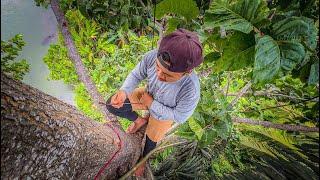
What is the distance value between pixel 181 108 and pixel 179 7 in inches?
22.4

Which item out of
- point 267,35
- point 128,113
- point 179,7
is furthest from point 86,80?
point 267,35

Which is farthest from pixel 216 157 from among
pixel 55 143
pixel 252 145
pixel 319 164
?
pixel 55 143

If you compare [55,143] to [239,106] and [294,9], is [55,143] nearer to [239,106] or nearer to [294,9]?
[294,9]

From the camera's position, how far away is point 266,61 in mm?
1058

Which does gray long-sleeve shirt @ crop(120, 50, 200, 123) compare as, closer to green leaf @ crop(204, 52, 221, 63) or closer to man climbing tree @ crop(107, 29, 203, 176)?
man climbing tree @ crop(107, 29, 203, 176)

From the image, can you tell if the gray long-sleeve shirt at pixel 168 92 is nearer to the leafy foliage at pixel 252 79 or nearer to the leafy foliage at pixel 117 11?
the leafy foliage at pixel 252 79

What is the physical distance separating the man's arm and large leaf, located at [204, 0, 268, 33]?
703mm

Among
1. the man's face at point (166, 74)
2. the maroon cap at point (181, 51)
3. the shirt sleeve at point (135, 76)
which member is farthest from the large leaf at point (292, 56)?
the shirt sleeve at point (135, 76)

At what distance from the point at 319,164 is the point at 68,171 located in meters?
1.16

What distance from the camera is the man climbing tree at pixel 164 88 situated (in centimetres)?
156

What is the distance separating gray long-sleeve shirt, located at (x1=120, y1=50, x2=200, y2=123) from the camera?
1.88m

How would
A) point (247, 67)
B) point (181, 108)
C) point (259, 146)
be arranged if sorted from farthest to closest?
point (259, 146) → point (247, 67) → point (181, 108)

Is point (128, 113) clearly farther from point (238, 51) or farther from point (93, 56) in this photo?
point (93, 56)

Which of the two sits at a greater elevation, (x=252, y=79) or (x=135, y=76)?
(x=252, y=79)
